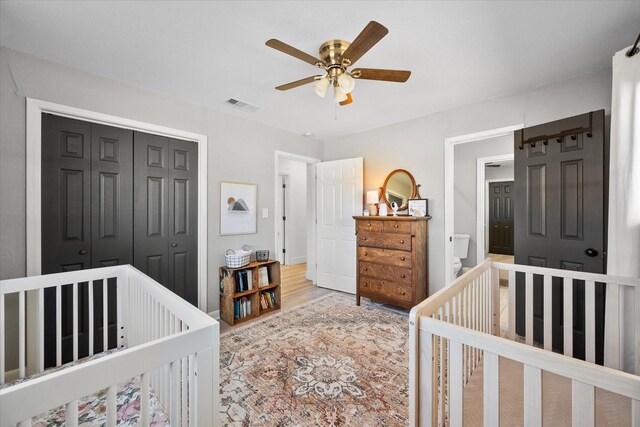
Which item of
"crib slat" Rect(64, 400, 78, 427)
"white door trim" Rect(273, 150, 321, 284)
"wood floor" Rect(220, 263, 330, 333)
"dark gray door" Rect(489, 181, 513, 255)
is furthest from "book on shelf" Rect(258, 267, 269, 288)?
"dark gray door" Rect(489, 181, 513, 255)

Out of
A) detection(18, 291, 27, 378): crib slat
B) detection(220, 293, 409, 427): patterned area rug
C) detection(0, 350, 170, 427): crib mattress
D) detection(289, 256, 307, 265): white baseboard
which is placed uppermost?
detection(18, 291, 27, 378): crib slat

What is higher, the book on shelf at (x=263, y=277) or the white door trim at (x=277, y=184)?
the white door trim at (x=277, y=184)

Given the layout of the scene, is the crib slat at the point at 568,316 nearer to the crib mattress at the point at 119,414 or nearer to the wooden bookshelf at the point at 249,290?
the crib mattress at the point at 119,414

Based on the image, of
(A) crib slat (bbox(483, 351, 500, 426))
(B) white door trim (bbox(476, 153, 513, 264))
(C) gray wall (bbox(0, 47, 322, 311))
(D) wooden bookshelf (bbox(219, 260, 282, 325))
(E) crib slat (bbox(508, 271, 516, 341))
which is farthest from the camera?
(B) white door trim (bbox(476, 153, 513, 264))

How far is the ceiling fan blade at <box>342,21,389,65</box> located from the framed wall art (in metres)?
2.02

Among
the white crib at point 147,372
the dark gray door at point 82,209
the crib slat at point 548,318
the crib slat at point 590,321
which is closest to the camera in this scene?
the white crib at point 147,372

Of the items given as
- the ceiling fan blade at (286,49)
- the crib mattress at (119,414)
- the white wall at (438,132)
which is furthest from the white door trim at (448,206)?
the crib mattress at (119,414)

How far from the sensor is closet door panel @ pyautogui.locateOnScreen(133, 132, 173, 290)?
8.16ft

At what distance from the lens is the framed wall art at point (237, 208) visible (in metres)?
3.10

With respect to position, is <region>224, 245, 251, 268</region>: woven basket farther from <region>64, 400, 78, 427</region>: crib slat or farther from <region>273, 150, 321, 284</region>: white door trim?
<region>64, 400, 78, 427</region>: crib slat

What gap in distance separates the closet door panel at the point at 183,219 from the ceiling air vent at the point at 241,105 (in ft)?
1.95

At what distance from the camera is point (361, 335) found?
102 inches

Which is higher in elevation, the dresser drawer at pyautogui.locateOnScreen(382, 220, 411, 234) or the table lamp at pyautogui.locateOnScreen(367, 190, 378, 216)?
the table lamp at pyautogui.locateOnScreen(367, 190, 378, 216)

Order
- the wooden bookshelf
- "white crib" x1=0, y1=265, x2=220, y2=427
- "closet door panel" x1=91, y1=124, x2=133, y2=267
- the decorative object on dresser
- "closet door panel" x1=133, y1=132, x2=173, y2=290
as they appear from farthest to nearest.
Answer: the decorative object on dresser
the wooden bookshelf
"closet door panel" x1=133, y1=132, x2=173, y2=290
"closet door panel" x1=91, y1=124, x2=133, y2=267
"white crib" x1=0, y1=265, x2=220, y2=427
